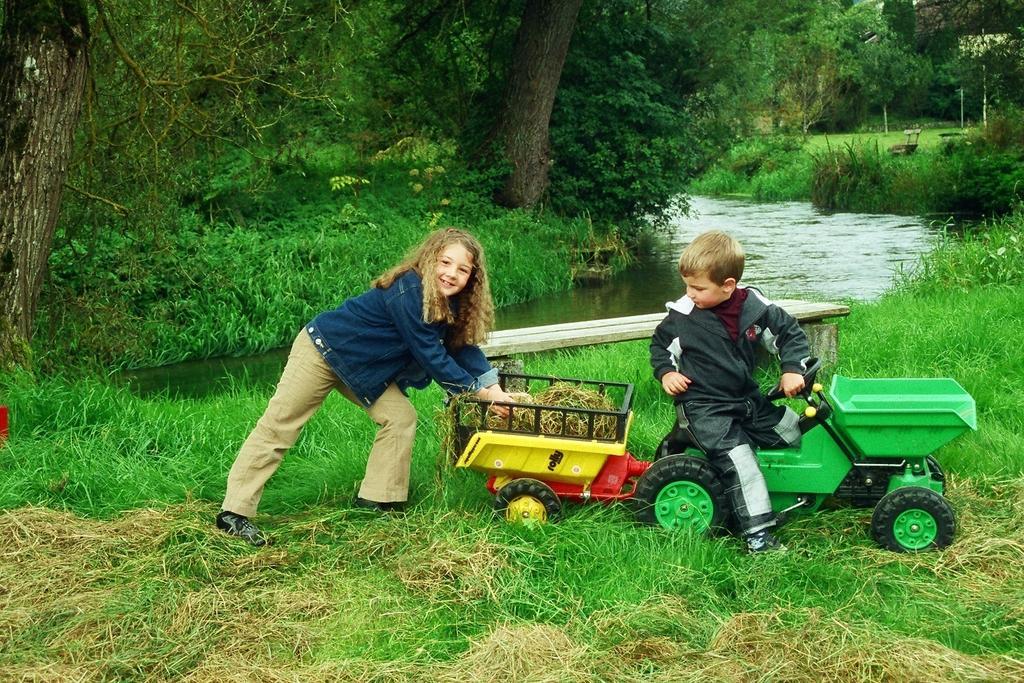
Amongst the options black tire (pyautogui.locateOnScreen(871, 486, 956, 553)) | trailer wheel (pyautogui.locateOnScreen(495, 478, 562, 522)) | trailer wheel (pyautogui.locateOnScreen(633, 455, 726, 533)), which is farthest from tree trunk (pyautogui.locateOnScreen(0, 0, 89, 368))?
black tire (pyautogui.locateOnScreen(871, 486, 956, 553))

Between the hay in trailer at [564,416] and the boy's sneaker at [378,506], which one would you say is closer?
the hay in trailer at [564,416]

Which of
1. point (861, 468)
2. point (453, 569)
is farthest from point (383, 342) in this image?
point (861, 468)

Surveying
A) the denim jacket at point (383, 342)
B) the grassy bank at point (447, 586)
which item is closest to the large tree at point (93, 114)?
the grassy bank at point (447, 586)

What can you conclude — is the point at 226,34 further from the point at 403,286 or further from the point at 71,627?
the point at 71,627

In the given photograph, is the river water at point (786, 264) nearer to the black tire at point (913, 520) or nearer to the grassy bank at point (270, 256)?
the grassy bank at point (270, 256)

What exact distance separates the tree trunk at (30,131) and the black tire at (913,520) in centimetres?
517

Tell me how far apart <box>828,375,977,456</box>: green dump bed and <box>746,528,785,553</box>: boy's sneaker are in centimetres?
54

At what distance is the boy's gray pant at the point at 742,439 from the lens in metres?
4.66

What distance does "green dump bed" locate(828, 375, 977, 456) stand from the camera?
4.62m

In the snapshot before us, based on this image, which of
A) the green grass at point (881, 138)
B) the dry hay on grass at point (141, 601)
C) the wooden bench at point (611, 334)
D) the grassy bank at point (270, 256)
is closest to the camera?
the dry hay on grass at point (141, 601)

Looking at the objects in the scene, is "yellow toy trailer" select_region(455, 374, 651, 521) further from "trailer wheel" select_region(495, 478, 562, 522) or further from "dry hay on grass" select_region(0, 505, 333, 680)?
"dry hay on grass" select_region(0, 505, 333, 680)

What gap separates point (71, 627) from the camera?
4098 millimetres

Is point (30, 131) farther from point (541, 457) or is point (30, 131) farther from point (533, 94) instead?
point (533, 94)

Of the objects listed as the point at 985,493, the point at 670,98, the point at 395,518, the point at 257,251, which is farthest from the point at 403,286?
the point at 670,98
